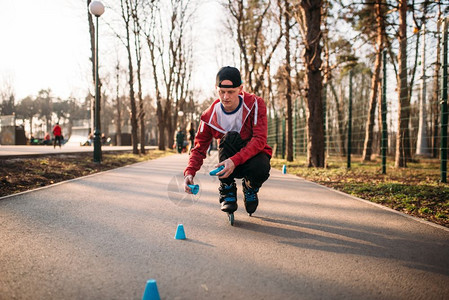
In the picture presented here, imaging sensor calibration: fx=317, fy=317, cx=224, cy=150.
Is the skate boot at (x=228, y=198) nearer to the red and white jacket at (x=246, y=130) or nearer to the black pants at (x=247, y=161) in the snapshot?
the black pants at (x=247, y=161)

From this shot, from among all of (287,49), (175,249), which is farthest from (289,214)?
(287,49)

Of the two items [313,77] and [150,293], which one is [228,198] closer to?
[150,293]

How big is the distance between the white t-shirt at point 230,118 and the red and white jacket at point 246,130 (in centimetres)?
4

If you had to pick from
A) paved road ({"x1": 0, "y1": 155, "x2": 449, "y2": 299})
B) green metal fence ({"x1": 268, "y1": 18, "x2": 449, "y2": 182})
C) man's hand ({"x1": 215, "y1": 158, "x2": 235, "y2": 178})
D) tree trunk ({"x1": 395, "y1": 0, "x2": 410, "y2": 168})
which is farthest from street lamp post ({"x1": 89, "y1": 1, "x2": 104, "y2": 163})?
tree trunk ({"x1": 395, "y1": 0, "x2": 410, "y2": 168})

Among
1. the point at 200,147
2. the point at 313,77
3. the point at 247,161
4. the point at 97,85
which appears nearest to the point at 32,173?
the point at 97,85

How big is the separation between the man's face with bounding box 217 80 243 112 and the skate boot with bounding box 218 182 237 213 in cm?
101

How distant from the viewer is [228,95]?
3.66 m

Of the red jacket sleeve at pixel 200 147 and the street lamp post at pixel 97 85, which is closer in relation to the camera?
the red jacket sleeve at pixel 200 147

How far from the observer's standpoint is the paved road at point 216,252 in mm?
2201

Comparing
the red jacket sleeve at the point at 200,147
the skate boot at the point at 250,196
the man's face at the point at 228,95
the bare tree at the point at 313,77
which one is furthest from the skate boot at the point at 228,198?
the bare tree at the point at 313,77

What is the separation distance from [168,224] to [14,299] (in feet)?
6.86

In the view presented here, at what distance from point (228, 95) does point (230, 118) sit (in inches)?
13.1

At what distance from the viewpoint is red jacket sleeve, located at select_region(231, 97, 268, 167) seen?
343 cm

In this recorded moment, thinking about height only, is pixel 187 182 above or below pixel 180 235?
above
